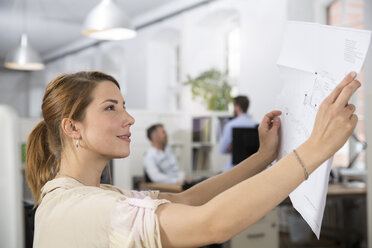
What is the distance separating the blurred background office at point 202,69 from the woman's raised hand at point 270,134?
1.34m

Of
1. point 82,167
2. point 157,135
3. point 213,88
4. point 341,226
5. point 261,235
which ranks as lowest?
point 341,226

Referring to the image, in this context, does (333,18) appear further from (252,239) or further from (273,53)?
(252,239)

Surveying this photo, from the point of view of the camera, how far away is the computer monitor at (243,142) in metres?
3.92

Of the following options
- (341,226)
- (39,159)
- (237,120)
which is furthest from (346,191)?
(39,159)

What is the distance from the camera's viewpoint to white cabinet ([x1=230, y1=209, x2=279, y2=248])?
12.4 feet

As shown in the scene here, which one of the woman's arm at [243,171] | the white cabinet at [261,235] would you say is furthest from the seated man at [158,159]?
the woman's arm at [243,171]

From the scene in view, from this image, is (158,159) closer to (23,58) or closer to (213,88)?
(213,88)

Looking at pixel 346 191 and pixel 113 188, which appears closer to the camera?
pixel 113 188

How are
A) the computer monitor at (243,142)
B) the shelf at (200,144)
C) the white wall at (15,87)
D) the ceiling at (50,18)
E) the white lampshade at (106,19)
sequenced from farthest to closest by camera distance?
the white wall at (15,87) → the ceiling at (50,18) → the shelf at (200,144) → the white lampshade at (106,19) → the computer monitor at (243,142)

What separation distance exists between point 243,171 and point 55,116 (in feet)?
1.63

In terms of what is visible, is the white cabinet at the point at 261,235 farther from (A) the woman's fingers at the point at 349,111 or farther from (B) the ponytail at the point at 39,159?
(A) the woman's fingers at the point at 349,111

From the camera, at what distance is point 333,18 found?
6.10 m

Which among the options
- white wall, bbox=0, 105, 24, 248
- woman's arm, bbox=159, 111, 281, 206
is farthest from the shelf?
white wall, bbox=0, 105, 24, 248

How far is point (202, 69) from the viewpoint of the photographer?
7.86 metres
